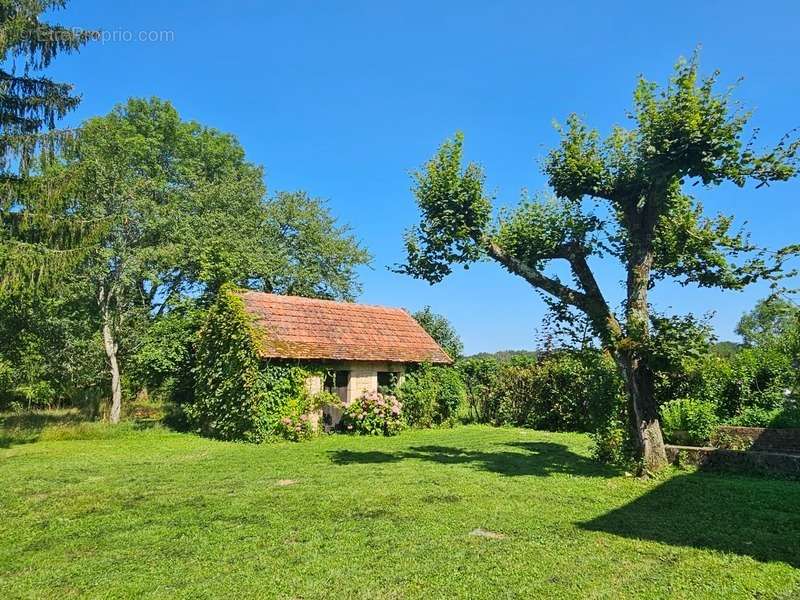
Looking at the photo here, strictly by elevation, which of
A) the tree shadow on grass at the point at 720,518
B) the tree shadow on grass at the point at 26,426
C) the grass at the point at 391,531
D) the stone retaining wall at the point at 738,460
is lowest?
the tree shadow on grass at the point at 26,426

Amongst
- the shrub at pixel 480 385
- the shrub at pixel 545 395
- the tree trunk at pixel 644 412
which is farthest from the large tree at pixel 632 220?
the shrub at pixel 480 385

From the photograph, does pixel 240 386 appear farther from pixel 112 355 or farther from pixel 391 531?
pixel 391 531

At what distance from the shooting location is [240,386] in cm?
1694

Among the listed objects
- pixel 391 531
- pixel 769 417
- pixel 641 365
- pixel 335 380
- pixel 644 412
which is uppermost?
pixel 641 365

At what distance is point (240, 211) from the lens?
3159 cm

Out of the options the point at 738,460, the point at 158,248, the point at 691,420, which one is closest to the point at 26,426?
the point at 158,248

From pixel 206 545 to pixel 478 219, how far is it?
7.72 meters

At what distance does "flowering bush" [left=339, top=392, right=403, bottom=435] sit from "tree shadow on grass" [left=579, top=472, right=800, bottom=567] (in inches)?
421

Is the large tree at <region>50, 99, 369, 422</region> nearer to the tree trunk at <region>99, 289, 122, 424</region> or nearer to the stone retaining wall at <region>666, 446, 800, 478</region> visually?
the tree trunk at <region>99, 289, 122, 424</region>

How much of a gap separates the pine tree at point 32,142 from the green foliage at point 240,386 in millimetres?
5141

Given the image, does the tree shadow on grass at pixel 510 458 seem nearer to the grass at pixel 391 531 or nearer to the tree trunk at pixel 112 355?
the grass at pixel 391 531

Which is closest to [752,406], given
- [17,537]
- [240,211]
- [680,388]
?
[680,388]

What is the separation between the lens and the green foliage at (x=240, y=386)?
16.5m

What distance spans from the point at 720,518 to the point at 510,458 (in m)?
5.79
